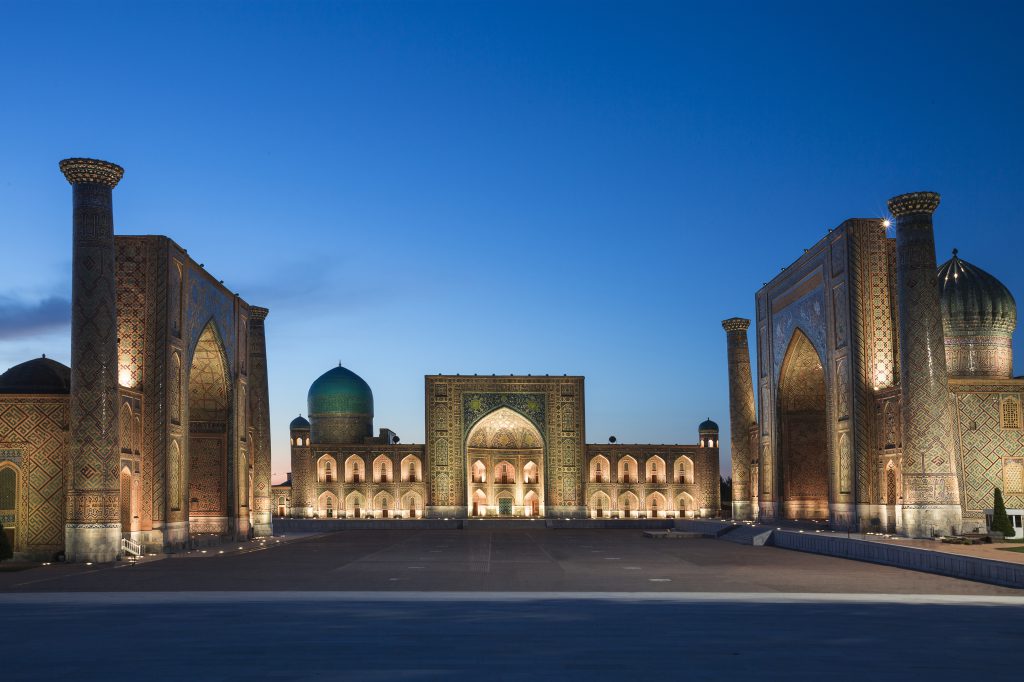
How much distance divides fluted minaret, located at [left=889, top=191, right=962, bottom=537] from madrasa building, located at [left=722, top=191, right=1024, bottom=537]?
0.02 m

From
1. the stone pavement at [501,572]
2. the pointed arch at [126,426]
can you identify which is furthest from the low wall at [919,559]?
the pointed arch at [126,426]

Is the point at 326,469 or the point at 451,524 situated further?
the point at 326,469

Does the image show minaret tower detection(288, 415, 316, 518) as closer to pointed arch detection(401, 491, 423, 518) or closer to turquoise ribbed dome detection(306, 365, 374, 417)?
turquoise ribbed dome detection(306, 365, 374, 417)

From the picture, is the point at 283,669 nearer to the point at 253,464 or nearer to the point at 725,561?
the point at 725,561

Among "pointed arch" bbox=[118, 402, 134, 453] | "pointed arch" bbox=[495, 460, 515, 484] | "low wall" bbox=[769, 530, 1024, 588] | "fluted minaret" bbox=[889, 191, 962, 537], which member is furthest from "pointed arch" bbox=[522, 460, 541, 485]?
"pointed arch" bbox=[118, 402, 134, 453]

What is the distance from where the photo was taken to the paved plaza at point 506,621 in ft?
21.6

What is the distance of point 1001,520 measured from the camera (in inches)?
811

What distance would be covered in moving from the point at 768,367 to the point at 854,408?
750 centimetres

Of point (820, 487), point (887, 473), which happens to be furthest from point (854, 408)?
point (820, 487)

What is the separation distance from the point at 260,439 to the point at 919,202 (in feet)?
59.8

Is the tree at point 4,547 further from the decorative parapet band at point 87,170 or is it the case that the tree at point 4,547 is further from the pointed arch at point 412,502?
the pointed arch at point 412,502

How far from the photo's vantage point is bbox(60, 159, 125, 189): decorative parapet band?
18109 mm

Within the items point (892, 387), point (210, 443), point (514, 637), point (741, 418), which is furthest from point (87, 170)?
point (741, 418)

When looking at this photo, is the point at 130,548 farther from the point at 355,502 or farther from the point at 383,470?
the point at 383,470
